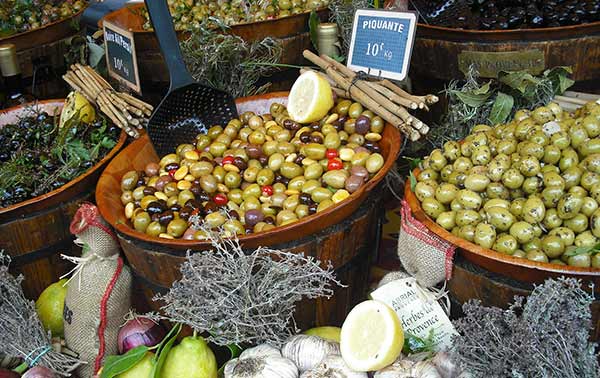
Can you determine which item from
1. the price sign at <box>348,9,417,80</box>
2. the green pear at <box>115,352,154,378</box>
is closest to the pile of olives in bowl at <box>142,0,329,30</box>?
the price sign at <box>348,9,417,80</box>

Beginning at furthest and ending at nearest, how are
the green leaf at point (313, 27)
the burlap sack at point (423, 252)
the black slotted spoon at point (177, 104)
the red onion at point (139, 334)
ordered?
the green leaf at point (313, 27) < the black slotted spoon at point (177, 104) < the red onion at point (139, 334) < the burlap sack at point (423, 252)

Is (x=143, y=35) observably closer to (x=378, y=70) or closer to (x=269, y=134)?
(x=269, y=134)

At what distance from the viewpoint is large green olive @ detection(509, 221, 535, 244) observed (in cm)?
185

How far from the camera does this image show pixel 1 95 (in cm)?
400

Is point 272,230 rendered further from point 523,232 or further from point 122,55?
point 122,55

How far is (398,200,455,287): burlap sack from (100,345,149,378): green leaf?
3.14 ft

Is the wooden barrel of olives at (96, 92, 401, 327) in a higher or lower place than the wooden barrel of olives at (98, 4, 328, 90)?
lower

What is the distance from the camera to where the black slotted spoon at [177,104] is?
275cm

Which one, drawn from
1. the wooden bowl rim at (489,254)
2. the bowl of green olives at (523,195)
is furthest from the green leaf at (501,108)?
the wooden bowl rim at (489,254)

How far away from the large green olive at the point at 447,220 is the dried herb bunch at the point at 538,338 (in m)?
0.38

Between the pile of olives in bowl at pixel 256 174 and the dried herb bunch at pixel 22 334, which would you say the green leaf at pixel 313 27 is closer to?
the pile of olives in bowl at pixel 256 174

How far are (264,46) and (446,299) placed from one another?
1795mm

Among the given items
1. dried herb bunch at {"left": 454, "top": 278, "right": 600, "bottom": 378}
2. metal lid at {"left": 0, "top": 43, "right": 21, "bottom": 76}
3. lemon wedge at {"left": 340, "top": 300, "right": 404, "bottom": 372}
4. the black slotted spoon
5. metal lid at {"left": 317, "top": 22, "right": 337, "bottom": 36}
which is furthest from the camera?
metal lid at {"left": 0, "top": 43, "right": 21, "bottom": 76}

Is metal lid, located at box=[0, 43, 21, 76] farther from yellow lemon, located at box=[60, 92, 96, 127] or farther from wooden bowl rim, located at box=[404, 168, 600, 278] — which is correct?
wooden bowl rim, located at box=[404, 168, 600, 278]
